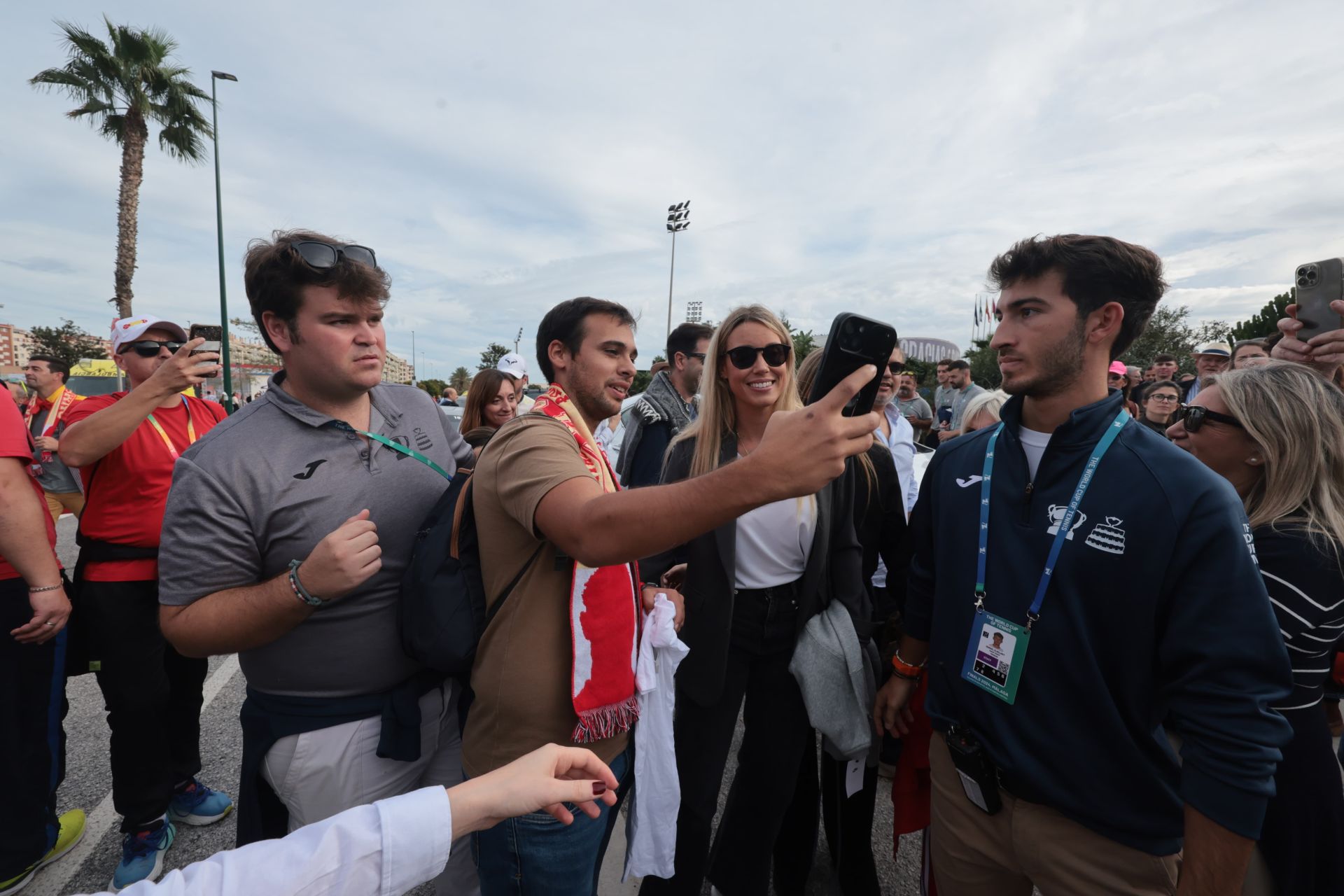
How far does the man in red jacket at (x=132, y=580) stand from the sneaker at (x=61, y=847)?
0.28m

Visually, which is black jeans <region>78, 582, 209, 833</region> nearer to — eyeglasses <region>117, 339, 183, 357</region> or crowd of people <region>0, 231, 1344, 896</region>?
crowd of people <region>0, 231, 1344, 896</region>

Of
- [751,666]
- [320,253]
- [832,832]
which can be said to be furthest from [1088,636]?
[320,253]

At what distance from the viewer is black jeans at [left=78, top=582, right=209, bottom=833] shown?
2.53 m

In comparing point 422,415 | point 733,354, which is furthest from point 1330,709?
point 422,415

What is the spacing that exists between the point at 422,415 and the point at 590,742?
1.24 metres

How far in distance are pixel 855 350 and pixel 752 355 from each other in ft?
4.55

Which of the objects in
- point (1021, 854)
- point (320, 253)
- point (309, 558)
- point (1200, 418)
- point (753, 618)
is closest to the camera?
point (309, 558)

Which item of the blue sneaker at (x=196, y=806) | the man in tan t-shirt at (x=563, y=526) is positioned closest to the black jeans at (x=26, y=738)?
the blue sneaker at (x=196, y=806)

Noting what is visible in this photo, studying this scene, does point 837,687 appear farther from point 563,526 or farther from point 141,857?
point 141,857

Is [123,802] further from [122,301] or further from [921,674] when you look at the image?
[122,301]

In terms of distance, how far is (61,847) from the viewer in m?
2.64

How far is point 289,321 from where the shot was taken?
1.73 metres

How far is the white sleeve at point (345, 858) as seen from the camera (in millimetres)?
806

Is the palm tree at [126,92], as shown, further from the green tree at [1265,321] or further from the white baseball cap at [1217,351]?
the green tree at [1265,321]
